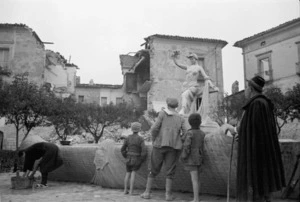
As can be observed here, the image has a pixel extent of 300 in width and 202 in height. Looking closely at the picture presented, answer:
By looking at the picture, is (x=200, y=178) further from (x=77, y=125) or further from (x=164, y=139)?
(x=77, y=125)

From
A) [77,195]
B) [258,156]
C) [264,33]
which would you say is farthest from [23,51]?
[258,156]

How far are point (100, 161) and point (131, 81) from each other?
75.1 ft

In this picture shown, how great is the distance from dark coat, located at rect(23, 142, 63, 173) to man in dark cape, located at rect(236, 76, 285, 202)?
443cm

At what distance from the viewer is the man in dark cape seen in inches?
146

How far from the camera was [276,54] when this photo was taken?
930 inches

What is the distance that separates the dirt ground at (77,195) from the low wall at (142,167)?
0.56 ft

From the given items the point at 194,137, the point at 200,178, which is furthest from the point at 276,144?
the point at 200,178

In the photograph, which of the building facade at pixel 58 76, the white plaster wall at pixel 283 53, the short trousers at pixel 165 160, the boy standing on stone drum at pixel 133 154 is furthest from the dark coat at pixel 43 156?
the building facade at pixel 58 76

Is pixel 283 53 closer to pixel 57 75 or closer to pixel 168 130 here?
pixel 57 75

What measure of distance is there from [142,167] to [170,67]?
20987 mm

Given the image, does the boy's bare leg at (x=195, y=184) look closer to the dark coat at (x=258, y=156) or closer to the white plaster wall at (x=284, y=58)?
the dark coat at (x=258, y=156)

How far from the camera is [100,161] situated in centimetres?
664

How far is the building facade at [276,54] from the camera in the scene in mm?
22375

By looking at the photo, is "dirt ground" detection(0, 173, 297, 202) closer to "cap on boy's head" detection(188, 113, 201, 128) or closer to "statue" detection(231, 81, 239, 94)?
"cap on boy's head" detection(188, 113, 201, 128)
